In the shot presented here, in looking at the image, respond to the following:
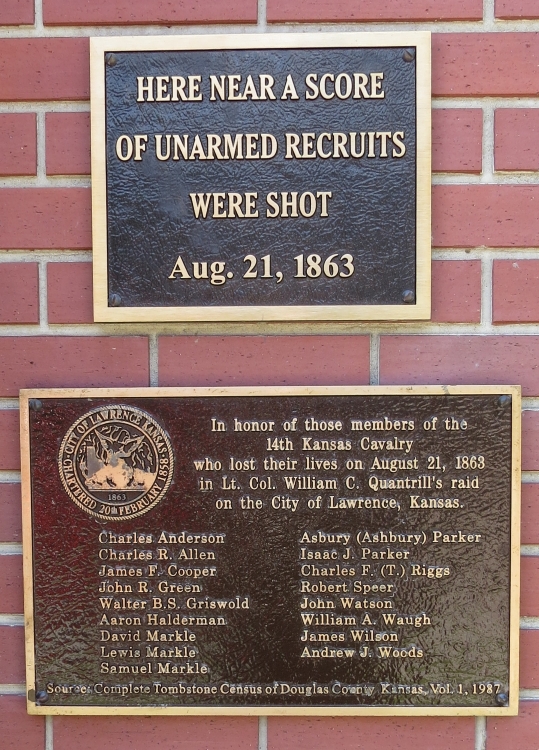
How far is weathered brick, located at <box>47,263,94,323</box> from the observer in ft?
4.98

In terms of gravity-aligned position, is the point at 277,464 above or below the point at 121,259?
below

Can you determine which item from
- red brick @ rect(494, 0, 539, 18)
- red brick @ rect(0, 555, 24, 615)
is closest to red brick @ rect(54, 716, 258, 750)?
red brick @ rect(0, 555, 24, 615)

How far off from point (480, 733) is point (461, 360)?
0.81 m

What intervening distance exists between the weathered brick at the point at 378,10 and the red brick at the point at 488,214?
351 millimetres

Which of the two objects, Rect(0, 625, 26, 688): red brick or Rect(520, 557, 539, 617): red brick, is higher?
Rect(520, 557, 539, 617): red brick

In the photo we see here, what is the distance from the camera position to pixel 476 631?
1.50 metres

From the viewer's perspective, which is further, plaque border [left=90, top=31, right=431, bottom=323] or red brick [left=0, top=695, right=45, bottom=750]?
red brick [left=0, top=695, right=45, bottom=750]

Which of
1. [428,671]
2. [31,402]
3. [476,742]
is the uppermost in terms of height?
[31,402]

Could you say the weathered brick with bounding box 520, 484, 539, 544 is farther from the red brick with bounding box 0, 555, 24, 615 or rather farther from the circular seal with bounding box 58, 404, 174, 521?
the red brick with bounding box 0, 555, 24, 615

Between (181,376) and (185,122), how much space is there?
0.54m

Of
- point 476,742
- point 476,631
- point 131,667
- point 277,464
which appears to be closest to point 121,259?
point 277,464

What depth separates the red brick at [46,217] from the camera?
1.50m

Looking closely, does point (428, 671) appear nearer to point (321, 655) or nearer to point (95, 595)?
point (321, 655)

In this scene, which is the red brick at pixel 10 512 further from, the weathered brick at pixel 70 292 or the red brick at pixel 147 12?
the red brick at pixel 147 12
